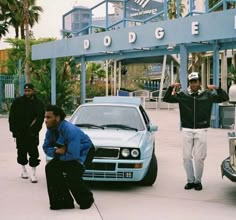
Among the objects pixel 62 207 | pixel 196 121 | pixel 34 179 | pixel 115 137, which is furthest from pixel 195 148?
pixel 34 179

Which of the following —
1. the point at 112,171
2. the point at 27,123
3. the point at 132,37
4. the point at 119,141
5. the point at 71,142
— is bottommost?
the point at 112,171

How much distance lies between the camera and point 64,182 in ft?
21.1

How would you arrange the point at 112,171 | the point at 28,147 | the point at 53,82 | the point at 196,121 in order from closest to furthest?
the point at 112,171 < the point at 196,121 < the point at 28,147 < the point at 53,82

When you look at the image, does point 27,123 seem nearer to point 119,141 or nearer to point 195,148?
point 119,141

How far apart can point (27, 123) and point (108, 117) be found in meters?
1.48

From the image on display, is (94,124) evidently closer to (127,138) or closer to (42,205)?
(127,138)

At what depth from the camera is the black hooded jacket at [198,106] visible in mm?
7676

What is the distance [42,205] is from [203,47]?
14.4 metres

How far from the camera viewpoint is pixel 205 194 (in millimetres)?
7512

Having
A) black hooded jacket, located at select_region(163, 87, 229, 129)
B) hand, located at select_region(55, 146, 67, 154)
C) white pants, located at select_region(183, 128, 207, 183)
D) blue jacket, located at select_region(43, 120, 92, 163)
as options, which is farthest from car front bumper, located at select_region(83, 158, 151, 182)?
hand, located at select_region(55, 146, 67, 154)

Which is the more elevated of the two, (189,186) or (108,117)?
(108,117)

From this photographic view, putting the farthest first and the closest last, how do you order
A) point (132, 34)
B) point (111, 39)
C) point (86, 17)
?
point (86, 17) < point (111, 39) < point (132, 34)

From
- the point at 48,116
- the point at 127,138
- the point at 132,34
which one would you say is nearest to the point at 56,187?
the point at 48,116

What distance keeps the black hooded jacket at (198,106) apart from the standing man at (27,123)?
2.52 meters
